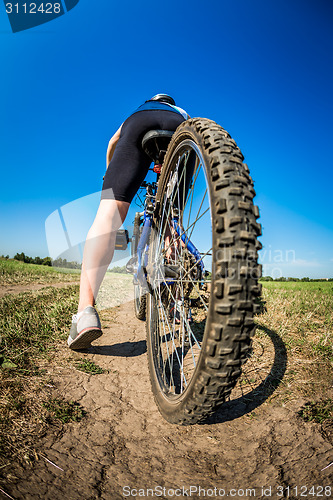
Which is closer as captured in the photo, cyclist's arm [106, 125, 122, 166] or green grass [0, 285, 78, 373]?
green grass [0, 285, 78, 373]

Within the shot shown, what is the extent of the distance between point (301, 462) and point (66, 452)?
839mm

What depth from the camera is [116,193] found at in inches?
72.5

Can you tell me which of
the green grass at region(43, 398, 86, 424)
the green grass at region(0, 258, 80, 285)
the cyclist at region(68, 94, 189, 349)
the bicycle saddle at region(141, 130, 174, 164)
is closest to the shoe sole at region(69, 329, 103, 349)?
the cyclist at region(68, 94, 189, 349)

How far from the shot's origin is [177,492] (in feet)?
2.73

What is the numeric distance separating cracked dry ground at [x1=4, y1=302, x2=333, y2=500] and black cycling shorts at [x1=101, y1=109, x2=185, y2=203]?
1.24 metres

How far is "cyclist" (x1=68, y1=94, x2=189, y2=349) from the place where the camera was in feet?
5.78

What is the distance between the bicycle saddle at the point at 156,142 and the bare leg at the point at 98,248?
1.46 feet

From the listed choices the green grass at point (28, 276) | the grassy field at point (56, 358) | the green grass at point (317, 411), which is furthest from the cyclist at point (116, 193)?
the green grass at point (28, 276)

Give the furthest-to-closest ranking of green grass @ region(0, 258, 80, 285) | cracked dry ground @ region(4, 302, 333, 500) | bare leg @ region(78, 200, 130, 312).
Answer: green grass @ region(0, 258, 80, 285) < bare leg @ region(78, 200, 130, 312) < cracked dry ground @ region(4, 302, 333, 500)

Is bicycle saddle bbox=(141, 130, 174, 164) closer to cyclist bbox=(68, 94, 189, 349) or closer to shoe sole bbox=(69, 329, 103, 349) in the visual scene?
cyclist bbox=(68, 94, 189, 349)

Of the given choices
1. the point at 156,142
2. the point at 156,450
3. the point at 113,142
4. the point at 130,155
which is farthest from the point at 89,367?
the point at 113,142

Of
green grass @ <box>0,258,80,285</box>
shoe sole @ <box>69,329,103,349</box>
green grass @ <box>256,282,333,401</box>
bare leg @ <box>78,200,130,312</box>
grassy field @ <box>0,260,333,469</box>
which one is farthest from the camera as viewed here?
green grass @ <box>0,258,80,285</box>

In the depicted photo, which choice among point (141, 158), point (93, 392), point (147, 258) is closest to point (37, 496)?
point (93, 392)

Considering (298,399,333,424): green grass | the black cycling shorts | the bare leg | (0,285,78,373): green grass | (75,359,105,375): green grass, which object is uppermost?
the black cycling shorts
